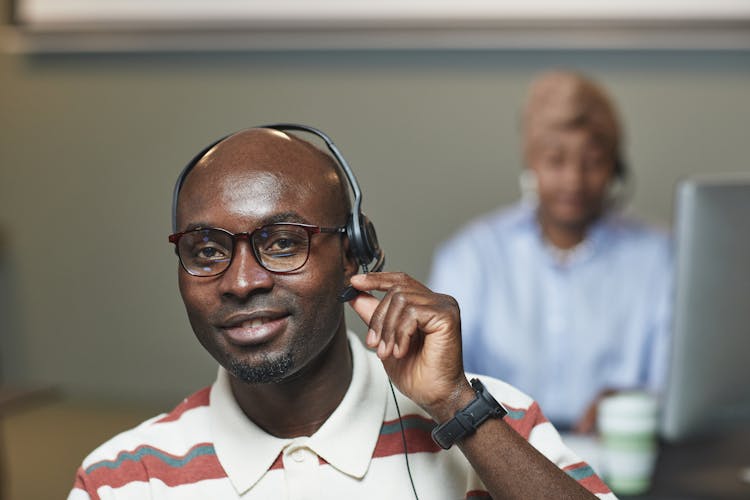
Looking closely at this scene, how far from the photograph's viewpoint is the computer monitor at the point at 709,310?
1528mm

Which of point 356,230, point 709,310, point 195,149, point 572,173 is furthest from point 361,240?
point 195,149

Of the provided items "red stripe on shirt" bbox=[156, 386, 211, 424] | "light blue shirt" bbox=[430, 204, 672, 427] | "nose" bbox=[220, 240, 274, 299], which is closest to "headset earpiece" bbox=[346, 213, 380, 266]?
"nose" bbox=[220, 240, 274, 299]

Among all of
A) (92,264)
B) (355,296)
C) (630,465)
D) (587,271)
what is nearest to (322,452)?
(355,296)

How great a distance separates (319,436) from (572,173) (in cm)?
149

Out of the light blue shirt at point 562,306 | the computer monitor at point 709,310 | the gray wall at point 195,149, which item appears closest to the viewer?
the computer monitor at point 709,310

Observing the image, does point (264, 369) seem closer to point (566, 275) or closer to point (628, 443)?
point (628, 443)

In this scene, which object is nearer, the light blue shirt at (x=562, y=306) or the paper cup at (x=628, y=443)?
the paper cup at (x=628, y=443)

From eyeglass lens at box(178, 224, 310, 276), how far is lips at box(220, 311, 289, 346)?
5 centimetres

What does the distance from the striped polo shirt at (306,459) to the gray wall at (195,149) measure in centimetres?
248

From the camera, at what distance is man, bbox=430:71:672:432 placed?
2443mm

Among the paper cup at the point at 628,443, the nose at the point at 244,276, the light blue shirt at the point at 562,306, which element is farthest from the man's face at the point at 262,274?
the light blue shirt at the point at 562,306

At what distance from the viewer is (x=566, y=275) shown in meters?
2.52

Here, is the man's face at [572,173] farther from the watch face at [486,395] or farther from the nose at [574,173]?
the watch face at [486,395]


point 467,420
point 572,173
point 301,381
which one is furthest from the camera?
point 572,173
